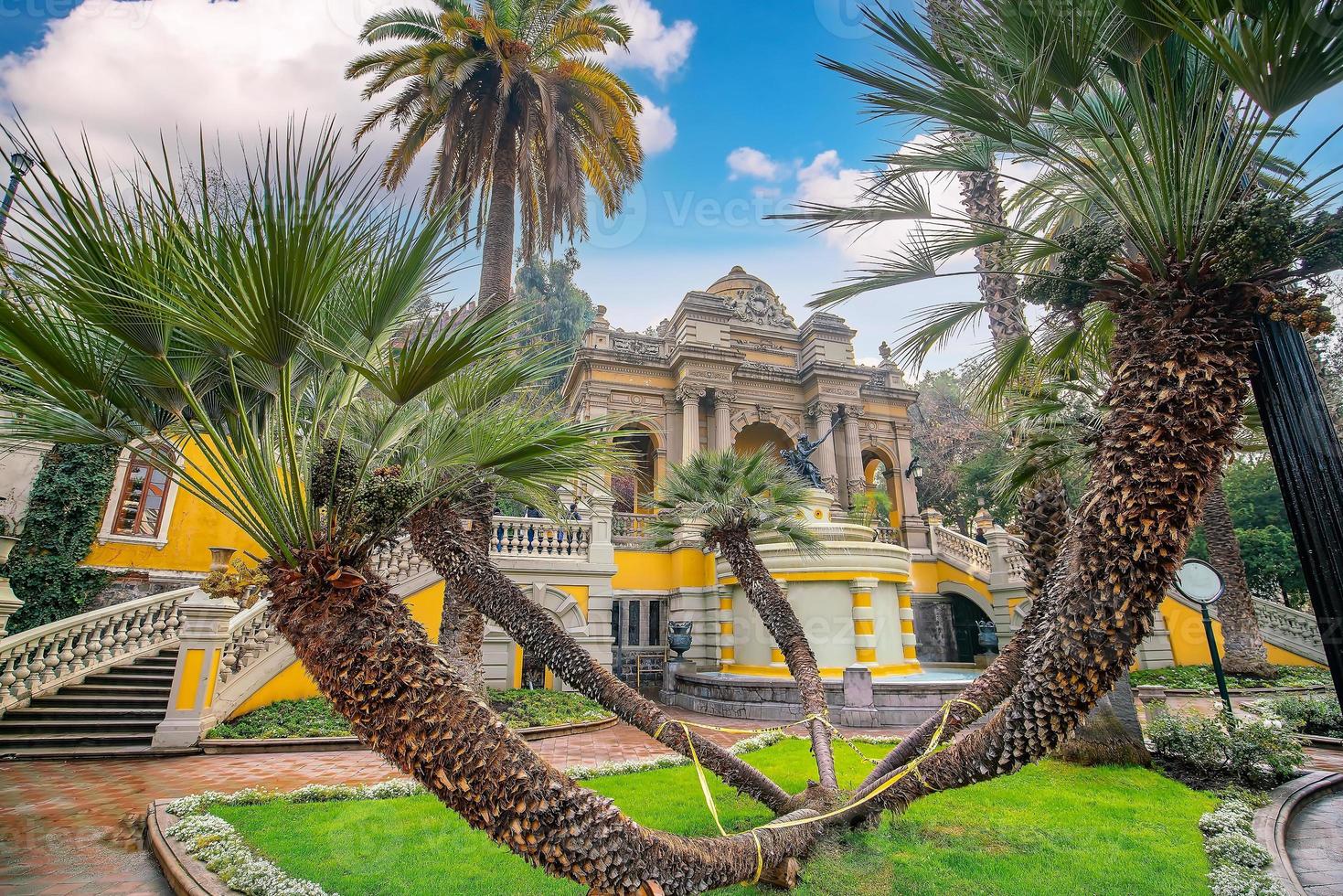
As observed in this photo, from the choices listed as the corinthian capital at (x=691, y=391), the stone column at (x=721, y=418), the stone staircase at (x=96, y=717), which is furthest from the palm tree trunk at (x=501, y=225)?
the stone column at (x=721, y=418)

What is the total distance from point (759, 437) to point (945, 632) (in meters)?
11.2

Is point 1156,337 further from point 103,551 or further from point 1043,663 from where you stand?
point 103,551

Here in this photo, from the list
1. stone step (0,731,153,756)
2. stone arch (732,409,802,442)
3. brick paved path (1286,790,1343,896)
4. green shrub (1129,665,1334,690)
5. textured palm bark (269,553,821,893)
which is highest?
stone arch (732,409,802,442)

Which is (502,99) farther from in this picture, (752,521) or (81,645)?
(81,645)

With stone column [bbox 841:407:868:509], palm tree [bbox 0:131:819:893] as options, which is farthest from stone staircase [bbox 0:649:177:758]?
stone column [bbox 841:407:868:509]

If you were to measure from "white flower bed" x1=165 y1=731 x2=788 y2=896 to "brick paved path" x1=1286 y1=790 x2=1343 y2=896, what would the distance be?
19.9ft

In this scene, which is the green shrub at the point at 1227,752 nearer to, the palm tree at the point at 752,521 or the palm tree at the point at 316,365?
the palm tree at the point at 752,521

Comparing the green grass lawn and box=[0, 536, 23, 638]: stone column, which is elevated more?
box=[0, 536, 23, 638]: stone column

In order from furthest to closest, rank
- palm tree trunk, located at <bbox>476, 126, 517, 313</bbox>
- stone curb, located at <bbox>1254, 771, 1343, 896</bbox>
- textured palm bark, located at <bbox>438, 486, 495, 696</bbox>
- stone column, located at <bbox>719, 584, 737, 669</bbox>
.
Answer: stone column, located at <bbox>719, 584, 737, 669</bbox> → palm tree trunk, located at <bbox>476, 126, 517, 313</bbox> → textured palm bark, located at <bbox>438, 486, 495, 696</bbox> → stone curb, located at <bbox>1254, 771, 1343, 896</bbox>

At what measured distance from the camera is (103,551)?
554 inches

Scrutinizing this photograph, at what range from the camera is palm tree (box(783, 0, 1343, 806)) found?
3.05m

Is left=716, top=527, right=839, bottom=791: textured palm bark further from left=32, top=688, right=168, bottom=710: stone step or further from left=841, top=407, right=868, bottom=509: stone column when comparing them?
left=841, top=407, right=868, bottom=509: stone column

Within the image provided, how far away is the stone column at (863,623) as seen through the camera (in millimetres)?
14148

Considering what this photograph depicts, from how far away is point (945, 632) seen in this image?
69.1 ft
